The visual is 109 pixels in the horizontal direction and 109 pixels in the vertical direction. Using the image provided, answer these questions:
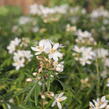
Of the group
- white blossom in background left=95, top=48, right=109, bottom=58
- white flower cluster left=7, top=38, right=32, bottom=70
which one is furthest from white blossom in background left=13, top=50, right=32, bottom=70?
white blossom in background left=95, top=48, right=109, bottom=58

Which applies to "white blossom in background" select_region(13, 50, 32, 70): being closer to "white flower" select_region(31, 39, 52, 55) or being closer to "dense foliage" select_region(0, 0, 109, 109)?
"dense foliage" select_region(0, 0, 109, 109)

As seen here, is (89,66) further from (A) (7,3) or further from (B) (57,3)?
(A) (7,3)

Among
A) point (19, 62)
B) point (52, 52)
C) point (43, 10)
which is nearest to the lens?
point (52, 52)

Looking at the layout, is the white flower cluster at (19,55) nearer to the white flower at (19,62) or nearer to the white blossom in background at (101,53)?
the white flower at (19,62)

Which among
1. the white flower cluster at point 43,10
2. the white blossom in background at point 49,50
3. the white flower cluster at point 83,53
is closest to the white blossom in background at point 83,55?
the white flower cluster at point 83,53

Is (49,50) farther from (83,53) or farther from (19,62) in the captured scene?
(83,53)

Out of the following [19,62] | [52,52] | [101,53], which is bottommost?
[101,53]

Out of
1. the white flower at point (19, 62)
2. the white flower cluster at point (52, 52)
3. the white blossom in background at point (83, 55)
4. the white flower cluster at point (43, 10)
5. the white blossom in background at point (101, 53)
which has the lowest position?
the white blossom in background at point (101, 53)

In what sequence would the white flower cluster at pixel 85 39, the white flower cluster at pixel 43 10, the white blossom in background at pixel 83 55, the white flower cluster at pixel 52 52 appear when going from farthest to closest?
the white flower cluster at pixel 43 10
the white flower cluster at pixel 85 39
the white blossom in background at pixel 83 55
the white flower cluster at pixel 52 52

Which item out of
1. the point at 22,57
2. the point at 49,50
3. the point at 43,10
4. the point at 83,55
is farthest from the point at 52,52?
the point at 43,10

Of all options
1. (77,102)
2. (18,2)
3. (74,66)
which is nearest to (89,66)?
(74,66)

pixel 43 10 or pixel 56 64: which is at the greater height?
pixel 43 10
